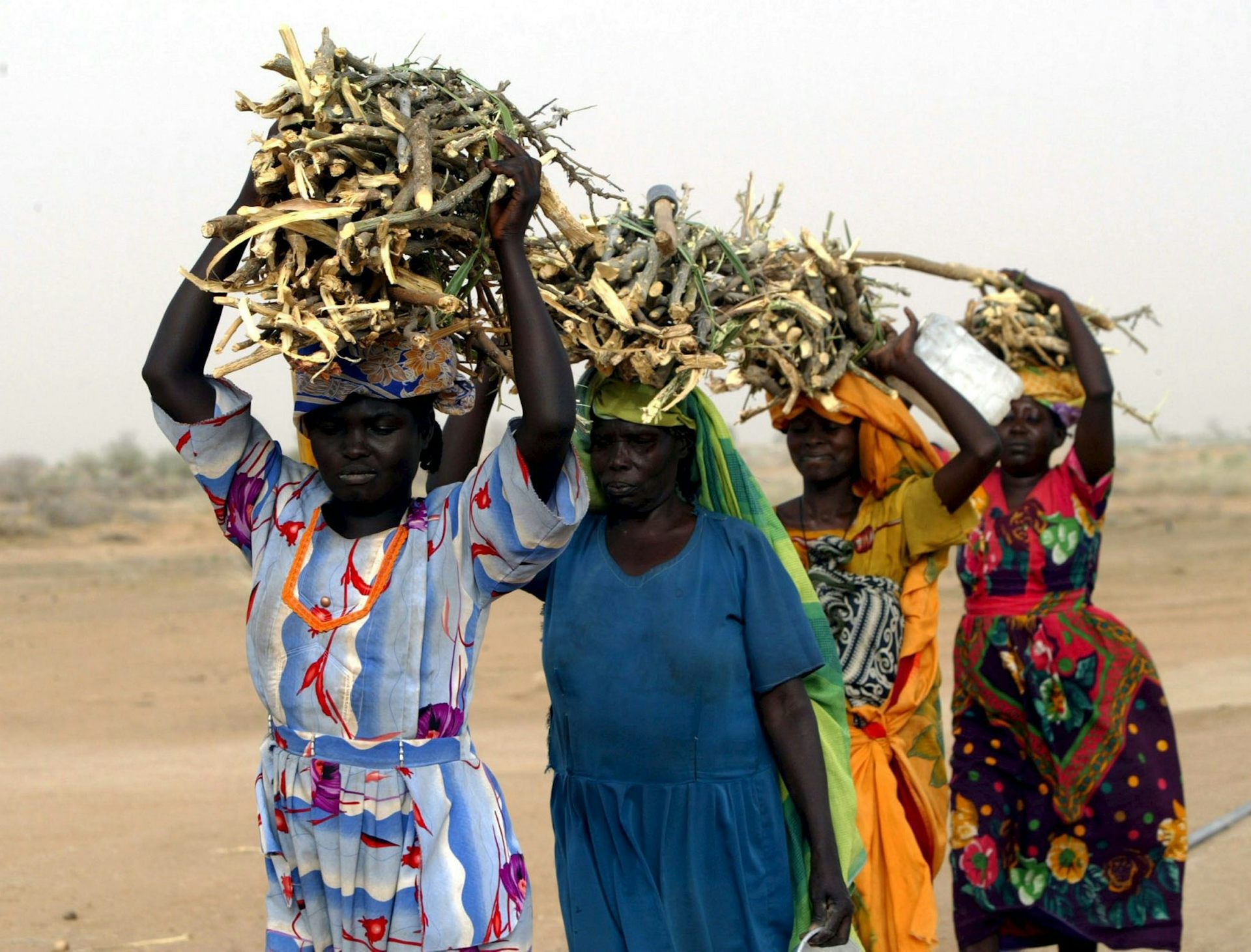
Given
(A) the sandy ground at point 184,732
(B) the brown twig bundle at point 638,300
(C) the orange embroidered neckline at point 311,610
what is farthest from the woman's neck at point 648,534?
(A) the sandy ground at point 184,732

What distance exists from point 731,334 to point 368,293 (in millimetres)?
1273

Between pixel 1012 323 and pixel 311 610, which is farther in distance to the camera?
pixel 1012 323

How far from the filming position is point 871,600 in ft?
14.9

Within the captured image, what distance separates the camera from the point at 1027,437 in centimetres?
556

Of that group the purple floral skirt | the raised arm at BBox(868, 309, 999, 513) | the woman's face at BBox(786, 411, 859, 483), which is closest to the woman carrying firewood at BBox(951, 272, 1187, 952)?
the purple floral skirt

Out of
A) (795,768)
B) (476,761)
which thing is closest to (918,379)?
(795,768)

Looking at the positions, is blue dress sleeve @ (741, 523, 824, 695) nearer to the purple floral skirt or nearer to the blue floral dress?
the blue floral dress

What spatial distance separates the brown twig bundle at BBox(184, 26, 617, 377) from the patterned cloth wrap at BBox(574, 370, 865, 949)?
85 cm

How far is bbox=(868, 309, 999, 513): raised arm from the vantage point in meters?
4.43

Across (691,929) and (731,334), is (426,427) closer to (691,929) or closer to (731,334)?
(731,334)

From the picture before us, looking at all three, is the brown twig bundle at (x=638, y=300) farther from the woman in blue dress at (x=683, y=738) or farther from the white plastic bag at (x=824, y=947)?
the white plastic bag at (x=824, y=947)

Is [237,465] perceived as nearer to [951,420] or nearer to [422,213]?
[422,213]

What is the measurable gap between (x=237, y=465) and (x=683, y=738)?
1.24 meters

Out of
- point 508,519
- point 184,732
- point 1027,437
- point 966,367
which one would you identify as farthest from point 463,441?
point 184,732
